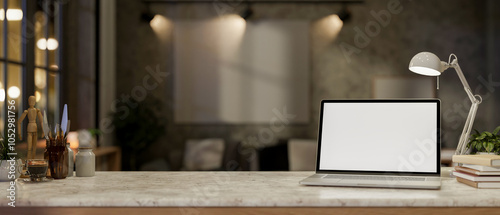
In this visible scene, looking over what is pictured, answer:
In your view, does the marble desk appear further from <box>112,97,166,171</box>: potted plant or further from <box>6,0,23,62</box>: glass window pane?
<box>112,97,166,171</box>: potted plant

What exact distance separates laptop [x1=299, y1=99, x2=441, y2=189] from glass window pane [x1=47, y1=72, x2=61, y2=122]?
10.1ft

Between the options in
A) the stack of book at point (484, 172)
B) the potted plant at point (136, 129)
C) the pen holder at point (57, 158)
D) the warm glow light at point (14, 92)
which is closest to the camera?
the stack of book at point (484, 172)

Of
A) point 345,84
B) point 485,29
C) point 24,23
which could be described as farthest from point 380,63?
point 24,23

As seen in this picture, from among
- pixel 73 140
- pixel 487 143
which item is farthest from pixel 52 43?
pixel 487 143

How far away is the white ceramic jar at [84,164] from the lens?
1.60 m

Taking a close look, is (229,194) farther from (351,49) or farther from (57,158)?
(351,49)

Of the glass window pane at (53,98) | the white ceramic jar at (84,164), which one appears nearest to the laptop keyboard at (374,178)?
the white ceramic jar at (84,164)

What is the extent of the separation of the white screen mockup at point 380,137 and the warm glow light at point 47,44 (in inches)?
114

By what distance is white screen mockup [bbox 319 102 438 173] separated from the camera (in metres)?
1.48

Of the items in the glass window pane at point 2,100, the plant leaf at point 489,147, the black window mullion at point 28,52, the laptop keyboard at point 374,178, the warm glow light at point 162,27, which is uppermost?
the warm glow light at point 162,27

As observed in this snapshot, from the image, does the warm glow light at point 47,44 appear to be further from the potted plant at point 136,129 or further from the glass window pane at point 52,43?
the potted plant at point 136,129

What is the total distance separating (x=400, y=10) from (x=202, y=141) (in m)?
2.76

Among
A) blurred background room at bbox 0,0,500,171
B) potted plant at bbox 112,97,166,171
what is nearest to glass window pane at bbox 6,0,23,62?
potted plant at bbox 112,97,166,171

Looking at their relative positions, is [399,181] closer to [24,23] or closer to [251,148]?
[24,23]
